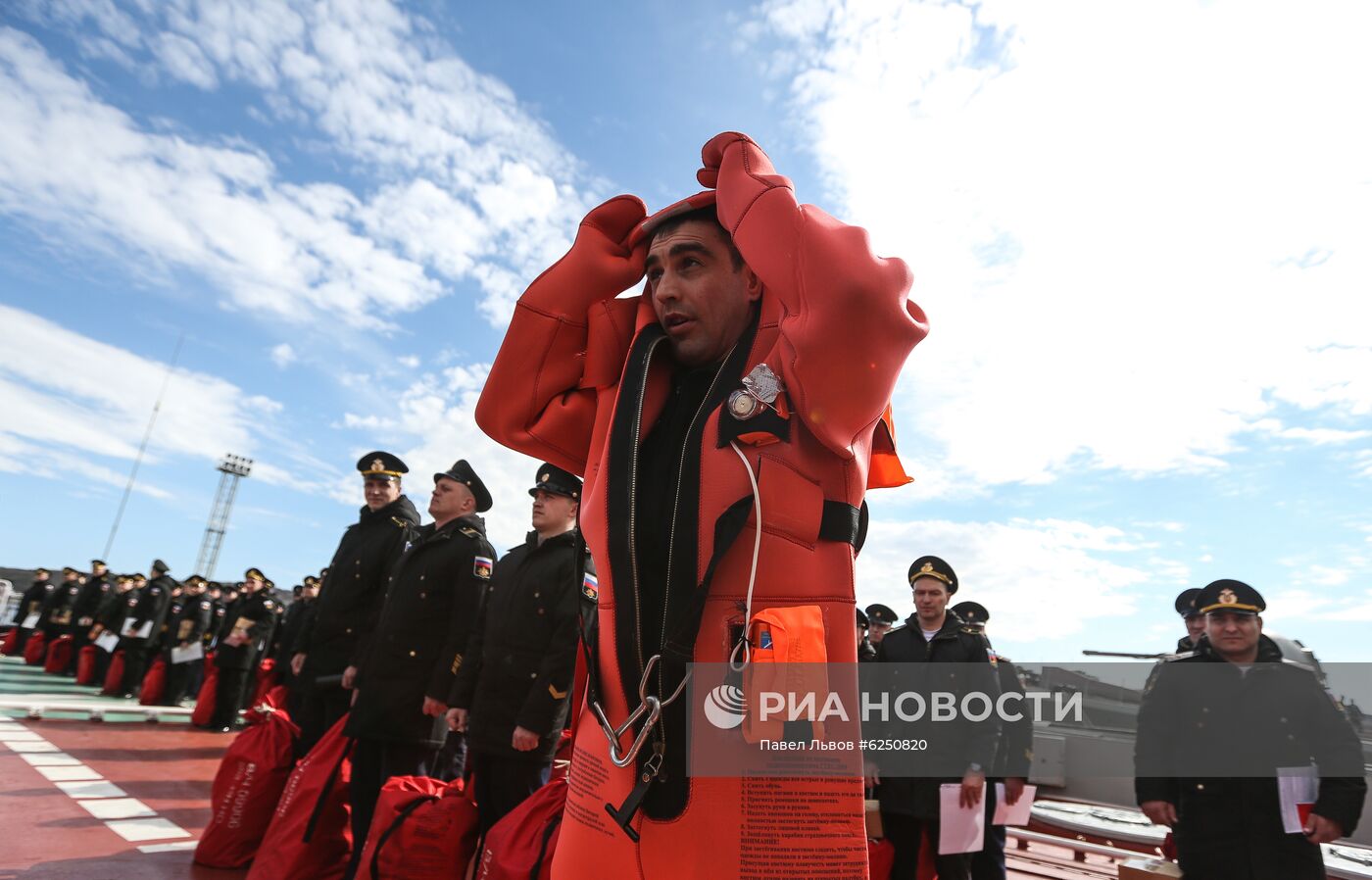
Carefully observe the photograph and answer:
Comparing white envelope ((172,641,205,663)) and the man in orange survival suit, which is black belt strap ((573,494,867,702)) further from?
white envelope ((172,641,205,663))

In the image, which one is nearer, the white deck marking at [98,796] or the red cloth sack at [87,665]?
the white deck marking at [98,796]

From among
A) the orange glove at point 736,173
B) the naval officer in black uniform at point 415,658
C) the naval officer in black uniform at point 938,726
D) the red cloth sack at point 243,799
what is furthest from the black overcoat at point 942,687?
the orange glove at point 736,173

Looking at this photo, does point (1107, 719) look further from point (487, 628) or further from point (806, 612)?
point (806, 612)

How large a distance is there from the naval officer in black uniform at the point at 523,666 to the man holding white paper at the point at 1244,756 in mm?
2921

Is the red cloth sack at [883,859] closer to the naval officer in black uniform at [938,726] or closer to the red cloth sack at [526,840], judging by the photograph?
the naval officer in black uniform at [938,726]

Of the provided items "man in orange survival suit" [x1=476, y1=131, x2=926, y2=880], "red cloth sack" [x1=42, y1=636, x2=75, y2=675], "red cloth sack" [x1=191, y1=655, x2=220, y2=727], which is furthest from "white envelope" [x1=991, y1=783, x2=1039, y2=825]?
"red cloth sack" [x1=42, y1=636, x2=75, y2=675]

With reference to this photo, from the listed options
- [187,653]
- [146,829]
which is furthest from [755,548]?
[187,653]

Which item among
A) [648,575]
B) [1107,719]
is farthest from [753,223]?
[1107,719]

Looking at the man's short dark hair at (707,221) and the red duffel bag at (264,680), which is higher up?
the man's short dark hair at (707,221)

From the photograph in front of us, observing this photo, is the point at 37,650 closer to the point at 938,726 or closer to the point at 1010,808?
the point at 938,726

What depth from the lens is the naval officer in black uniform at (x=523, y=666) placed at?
11.0 ft

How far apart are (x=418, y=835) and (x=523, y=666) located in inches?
31.0

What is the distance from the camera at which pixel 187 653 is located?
35.3 ft

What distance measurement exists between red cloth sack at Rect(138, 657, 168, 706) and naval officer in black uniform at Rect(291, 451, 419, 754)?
8444 mm
